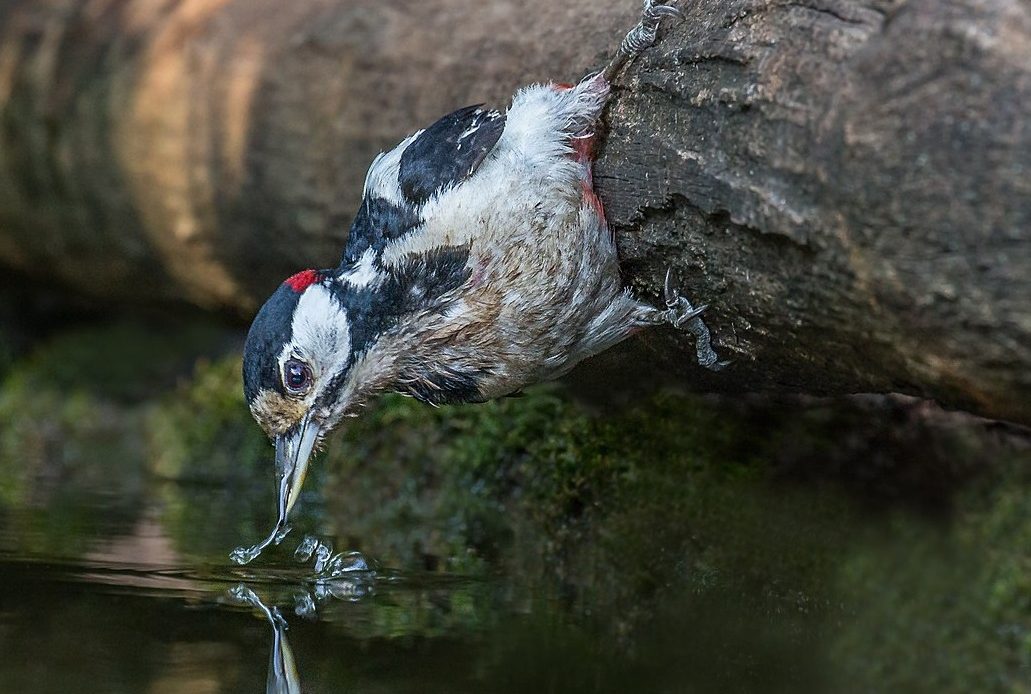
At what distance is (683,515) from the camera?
188 inches

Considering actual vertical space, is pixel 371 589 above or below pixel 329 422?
below

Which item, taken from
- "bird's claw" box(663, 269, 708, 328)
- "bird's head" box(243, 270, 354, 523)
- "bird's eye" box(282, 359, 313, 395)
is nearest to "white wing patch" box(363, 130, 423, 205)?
"bird's head" box(243, 270, 354, 523)

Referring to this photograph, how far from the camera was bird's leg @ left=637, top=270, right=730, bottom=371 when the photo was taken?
3584 mm

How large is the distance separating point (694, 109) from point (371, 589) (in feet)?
5.53

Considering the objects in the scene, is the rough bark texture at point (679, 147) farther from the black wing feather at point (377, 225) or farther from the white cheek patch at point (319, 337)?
the white cheek patch at point (319, 337)

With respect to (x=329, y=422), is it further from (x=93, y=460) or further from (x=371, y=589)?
(x=93, y=460)

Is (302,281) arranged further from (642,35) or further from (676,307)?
(642,35)

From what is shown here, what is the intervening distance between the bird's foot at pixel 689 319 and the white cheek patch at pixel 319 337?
3.01 feet

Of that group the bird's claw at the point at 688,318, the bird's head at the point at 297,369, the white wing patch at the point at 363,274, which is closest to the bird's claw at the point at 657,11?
the bird's claw at the point at 688,318

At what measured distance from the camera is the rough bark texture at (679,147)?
105 inches

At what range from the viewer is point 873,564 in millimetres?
4195

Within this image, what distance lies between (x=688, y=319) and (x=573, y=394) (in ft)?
5.20

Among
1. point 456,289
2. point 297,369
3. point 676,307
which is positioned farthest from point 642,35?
point 297,369

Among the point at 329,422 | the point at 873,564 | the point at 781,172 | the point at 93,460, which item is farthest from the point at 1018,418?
the point at 93,460
